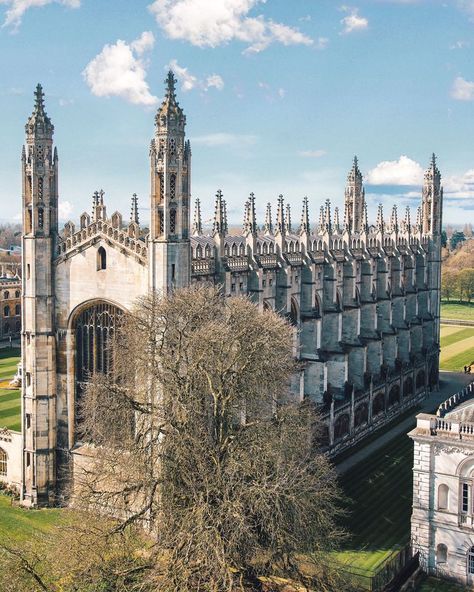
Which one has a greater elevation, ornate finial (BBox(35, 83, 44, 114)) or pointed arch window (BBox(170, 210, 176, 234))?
ornate finial (BBox(35, 83, 44, 114))

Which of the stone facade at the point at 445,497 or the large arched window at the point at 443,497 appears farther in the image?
the large arched window at the point at 443,497

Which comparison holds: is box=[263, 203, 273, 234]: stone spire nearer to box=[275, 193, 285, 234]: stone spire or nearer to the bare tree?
box=[275, 193, 285, 234]: stone spire

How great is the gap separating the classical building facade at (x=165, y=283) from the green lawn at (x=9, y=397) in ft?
43.9

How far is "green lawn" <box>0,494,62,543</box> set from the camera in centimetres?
3231

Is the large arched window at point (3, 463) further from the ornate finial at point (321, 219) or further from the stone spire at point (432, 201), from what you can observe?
the stone spire at point (432, 201)

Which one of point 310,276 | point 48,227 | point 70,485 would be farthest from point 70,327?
point 310,276

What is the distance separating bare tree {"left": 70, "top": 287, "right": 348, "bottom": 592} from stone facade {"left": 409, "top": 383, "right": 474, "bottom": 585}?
16.6ft

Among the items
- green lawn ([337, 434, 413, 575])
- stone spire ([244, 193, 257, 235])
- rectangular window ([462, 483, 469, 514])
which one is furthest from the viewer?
stone spire ([244, 193, 257, 235])

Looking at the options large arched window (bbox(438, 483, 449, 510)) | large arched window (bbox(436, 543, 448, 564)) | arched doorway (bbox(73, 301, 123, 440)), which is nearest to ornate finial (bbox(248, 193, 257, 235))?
arched doorway (bbox(73, 301, 123, 440))

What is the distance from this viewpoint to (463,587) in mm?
29672

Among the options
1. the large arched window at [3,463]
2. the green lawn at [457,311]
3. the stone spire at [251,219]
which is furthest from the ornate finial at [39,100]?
the green lawn at [457,311]

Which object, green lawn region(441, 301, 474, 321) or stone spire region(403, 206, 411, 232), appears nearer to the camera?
stone spire region(403, 206, 411, 232)

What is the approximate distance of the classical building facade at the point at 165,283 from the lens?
32.8m

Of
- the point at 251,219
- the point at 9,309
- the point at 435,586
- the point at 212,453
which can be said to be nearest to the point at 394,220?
the point at 251,219
